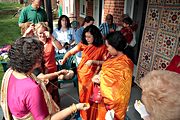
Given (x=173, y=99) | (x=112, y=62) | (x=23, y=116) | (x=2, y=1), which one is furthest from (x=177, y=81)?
(x=2, y=1)

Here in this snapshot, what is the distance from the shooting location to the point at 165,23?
3342mm

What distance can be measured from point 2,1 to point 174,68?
92.6ft

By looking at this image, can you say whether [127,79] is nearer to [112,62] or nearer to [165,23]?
[112,62]

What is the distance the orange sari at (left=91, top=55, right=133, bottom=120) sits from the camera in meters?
2.10

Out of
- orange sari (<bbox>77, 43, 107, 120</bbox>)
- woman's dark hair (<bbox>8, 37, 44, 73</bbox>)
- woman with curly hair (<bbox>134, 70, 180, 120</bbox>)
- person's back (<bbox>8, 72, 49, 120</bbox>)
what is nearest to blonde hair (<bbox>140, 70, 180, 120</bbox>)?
woman with curly hair (<bbox>134, 70, 180, 120</bbox>)

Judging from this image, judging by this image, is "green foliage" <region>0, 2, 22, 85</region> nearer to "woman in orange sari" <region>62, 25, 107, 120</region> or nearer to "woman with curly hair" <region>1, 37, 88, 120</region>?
"woman in orange sari" <region>62, 25, 107, 120</region>

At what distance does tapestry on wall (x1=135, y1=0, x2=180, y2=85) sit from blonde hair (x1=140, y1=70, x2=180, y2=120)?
245cm

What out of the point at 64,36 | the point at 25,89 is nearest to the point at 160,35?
the point at 64,36

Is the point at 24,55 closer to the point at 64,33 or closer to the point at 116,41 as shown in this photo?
the point at 116,41

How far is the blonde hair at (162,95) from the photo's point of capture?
84cm

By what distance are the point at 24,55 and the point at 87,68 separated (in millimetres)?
1433

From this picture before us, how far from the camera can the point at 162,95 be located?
0.88m

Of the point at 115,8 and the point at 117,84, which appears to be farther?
the point at 115,8

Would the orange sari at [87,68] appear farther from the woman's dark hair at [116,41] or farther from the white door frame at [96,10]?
the white door frame at [96,10]
